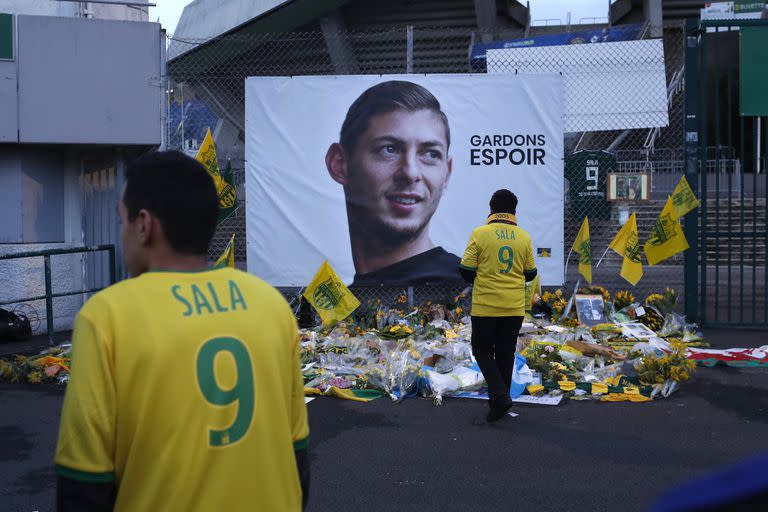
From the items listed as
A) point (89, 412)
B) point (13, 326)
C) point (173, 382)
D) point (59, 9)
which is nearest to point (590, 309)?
point (13, 326)

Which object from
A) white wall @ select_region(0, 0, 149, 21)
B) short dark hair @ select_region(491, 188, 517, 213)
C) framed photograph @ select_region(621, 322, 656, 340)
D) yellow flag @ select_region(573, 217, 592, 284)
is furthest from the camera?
white wall @ select_region(0, 0, 149, 21)

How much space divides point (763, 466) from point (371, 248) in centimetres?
992

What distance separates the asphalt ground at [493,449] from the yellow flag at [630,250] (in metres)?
2.54

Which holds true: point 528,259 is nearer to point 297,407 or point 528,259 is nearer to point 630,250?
point 630,250

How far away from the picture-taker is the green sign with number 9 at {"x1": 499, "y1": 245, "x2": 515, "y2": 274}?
6836 millimetres

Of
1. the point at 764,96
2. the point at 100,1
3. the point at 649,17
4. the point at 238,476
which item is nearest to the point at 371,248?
the point at 100,1

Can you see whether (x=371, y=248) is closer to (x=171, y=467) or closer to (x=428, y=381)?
(x=428, y=381)

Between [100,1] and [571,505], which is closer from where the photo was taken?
[571,505]

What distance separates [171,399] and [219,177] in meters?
7.46

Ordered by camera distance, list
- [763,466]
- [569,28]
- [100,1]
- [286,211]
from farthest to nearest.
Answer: [569,28] → [286,211] → [100,1] → [763,466]

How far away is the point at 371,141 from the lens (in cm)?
1088

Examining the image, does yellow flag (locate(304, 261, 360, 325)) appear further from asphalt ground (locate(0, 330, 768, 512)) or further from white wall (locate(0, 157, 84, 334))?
white wall (locate(0, 157, 84, 334))

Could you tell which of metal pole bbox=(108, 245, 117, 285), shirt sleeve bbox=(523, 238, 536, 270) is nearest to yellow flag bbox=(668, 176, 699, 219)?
shirt sleeve bbox=(523, 238, 536, 270)

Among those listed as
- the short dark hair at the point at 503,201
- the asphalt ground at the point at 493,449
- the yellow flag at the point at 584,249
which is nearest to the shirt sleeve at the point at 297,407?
the asphalt ground at the point at 493,449
